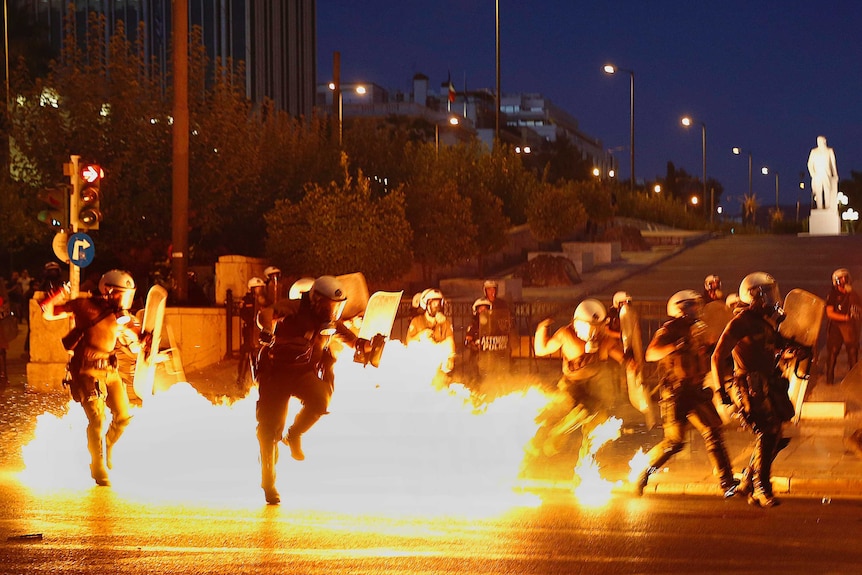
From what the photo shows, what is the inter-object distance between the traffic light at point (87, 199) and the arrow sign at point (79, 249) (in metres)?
0.18

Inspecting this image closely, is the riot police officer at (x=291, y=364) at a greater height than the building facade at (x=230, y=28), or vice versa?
the building facade at (x=230, y=28)

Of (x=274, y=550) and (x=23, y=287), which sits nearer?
(x=274, y=550)

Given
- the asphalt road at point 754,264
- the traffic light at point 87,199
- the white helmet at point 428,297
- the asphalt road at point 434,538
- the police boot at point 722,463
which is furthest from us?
the asphalt road at point 754,264

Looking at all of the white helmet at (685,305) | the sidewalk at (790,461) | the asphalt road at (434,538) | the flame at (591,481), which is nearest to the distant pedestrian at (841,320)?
the sidewalk at (790,461)

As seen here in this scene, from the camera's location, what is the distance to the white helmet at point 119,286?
914cm

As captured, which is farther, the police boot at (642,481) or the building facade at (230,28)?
the building facade at (230,28)

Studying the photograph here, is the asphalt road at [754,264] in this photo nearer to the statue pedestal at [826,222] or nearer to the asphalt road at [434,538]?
the statue pedestal at [826,222]

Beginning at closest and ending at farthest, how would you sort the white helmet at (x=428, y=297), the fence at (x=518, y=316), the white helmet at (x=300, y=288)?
the white helmet at (x=300, y=288) → the white helmet at (x=428, y=297) → the fence at (x=518, y=316)

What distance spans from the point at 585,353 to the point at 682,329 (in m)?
1.00


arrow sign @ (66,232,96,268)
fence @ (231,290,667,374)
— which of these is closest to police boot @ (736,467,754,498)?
arrow sign @ (66,232,96,268)

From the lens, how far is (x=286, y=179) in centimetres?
2606

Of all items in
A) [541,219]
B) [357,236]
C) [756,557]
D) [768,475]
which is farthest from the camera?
[541,219]

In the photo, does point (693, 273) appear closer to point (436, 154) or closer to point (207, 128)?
point (436, 154)

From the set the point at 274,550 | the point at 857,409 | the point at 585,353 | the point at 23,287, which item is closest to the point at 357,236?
the point at 23,287
